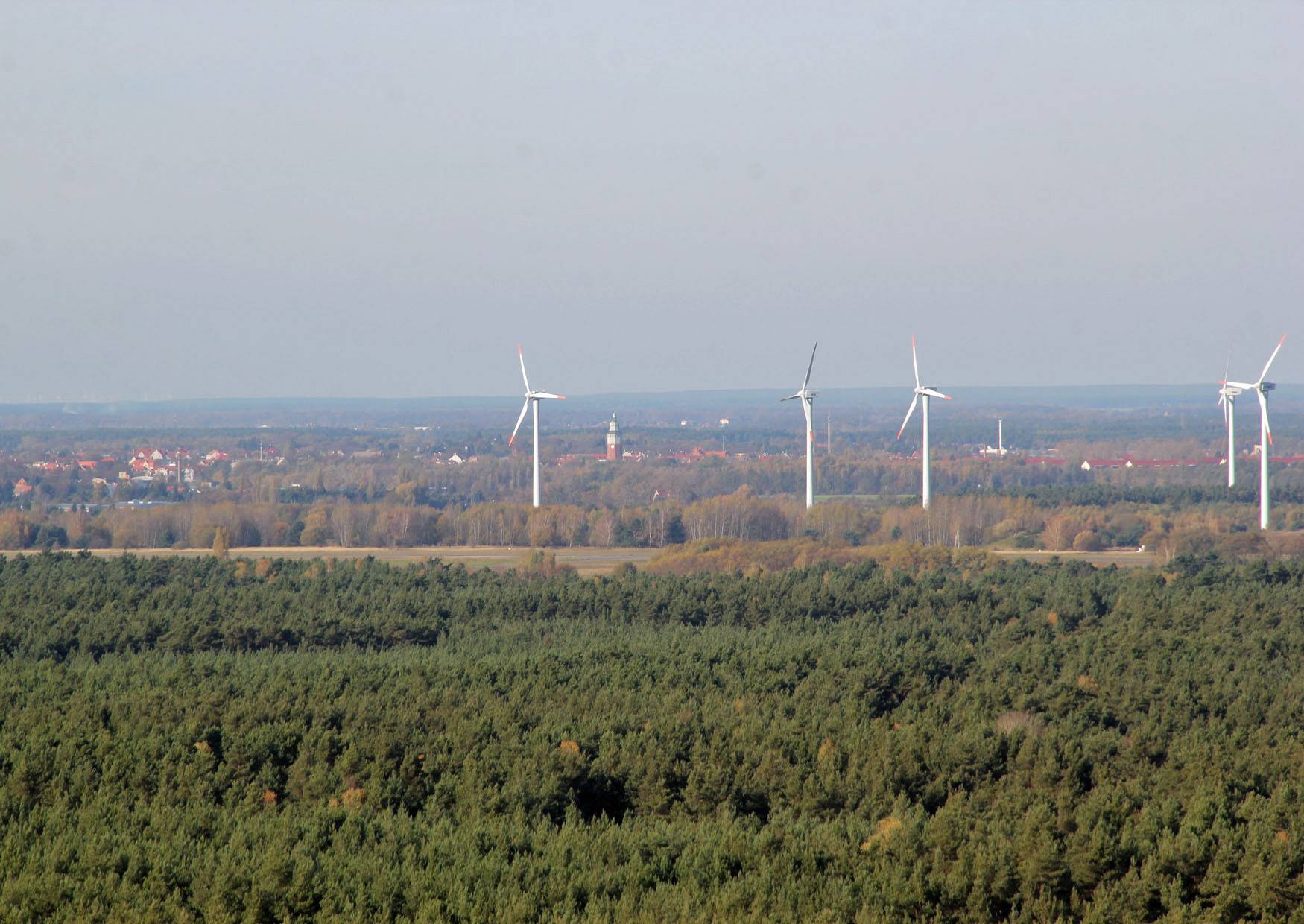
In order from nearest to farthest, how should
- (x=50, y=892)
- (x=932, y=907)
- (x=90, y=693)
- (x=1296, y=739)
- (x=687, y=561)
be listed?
(x=50, y=892)
(x=932, y=907)
(x=1296, y=739)
(x=90, y=693)
(x=687, y=561)

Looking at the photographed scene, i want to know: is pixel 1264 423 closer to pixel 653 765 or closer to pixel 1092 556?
pixel 1092 556

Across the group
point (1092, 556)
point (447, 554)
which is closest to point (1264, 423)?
point (1092, 556)

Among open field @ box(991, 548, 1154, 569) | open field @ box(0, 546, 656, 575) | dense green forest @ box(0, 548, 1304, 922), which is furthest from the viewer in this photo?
open field @ box(0, 546, 656, 575)

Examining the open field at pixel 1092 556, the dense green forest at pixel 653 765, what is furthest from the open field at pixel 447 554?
the dense green forest at pixel 653 765

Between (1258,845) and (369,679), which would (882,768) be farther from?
(369,679)

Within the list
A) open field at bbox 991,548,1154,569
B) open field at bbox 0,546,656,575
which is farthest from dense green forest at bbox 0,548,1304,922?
open field at bbox 0,546,656,575

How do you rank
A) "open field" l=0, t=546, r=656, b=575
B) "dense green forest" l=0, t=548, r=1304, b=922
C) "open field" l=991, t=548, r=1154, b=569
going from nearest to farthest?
1. "dense green forest" l=0, t=548, r=1304, b=922
2. "open field" l=991, t=548, r=1154, b=569
3. "open field" l=0, t=546, r=656, b=575

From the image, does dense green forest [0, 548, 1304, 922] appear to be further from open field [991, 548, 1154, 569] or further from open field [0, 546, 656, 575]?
open field [0, 546, 656, 575]

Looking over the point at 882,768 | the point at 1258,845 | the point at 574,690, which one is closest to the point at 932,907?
the point at 1258,845
